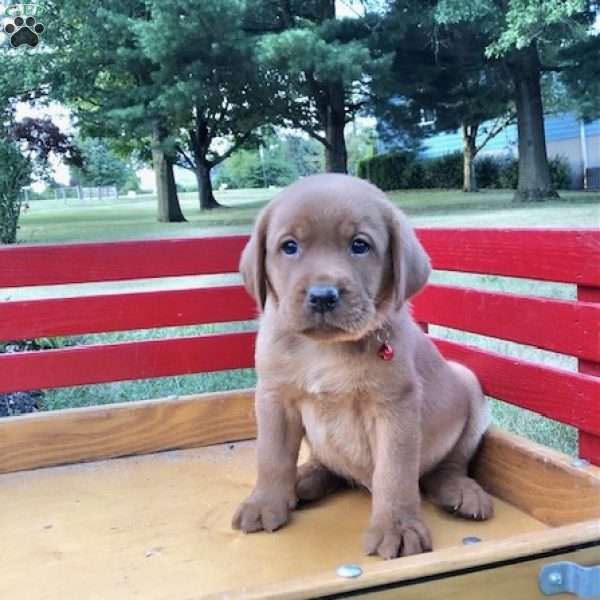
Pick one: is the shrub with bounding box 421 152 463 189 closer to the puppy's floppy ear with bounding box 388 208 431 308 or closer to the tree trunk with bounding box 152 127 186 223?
the tree trunk with bounding box 152 127 186 223

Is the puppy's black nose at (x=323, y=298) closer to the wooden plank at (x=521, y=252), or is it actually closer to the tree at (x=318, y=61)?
the wooden plank at (x=521, y=252)

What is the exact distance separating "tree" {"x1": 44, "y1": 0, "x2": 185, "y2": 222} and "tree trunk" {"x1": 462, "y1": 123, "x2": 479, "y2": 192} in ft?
2.34

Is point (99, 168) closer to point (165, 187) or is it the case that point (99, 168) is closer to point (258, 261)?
point (165, 187)

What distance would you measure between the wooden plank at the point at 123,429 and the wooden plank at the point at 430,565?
0.82 meters

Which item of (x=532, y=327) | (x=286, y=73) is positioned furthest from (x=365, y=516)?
(x=286, y=73)

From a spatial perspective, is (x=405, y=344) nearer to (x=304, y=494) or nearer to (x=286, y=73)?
(x=304, y=494)

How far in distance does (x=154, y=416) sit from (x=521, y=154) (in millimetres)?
1114

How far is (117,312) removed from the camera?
1.53 m

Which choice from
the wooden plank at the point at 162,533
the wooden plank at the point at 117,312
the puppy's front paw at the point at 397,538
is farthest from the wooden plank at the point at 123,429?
the puppy's front paw at the point at 397,538

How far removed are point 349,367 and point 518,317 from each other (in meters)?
0.36

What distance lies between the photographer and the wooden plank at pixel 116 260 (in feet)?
4.82

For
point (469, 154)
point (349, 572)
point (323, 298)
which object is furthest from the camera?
point (469, 154)

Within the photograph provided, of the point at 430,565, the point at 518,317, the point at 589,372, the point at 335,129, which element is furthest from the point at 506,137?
the point at 430,565

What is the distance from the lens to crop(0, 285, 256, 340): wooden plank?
1.49 metres
